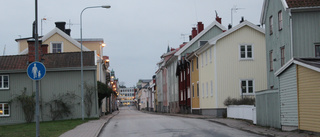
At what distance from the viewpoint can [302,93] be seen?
16719mm

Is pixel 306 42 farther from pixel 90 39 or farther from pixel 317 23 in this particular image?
pixel 90 39

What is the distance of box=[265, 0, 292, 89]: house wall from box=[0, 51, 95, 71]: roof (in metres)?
14.9

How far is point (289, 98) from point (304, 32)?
30.3ft

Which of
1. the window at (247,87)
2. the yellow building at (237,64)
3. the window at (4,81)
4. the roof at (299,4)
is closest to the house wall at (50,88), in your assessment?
the window at (4,81)

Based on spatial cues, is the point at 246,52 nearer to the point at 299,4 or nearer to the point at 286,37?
the point at 286,37

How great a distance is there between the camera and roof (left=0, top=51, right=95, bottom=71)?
3598 cm

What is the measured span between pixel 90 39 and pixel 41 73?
43086mm

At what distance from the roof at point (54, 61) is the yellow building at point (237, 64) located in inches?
426

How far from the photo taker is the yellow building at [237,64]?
36.4m

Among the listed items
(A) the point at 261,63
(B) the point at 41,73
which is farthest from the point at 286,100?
(A) the point at 261,63

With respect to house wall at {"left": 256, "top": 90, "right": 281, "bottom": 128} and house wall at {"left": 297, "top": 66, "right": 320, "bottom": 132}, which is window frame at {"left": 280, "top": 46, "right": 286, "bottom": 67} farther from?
house wall at {"left": 297, "top": 66, "right": 320, "bottom": 132}

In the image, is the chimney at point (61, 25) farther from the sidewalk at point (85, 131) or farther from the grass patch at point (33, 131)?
the sidewalk at point (85, 131)

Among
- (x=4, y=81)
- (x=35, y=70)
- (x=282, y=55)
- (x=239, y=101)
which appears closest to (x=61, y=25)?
(x=4, y=81)

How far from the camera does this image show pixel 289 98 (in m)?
17.9
